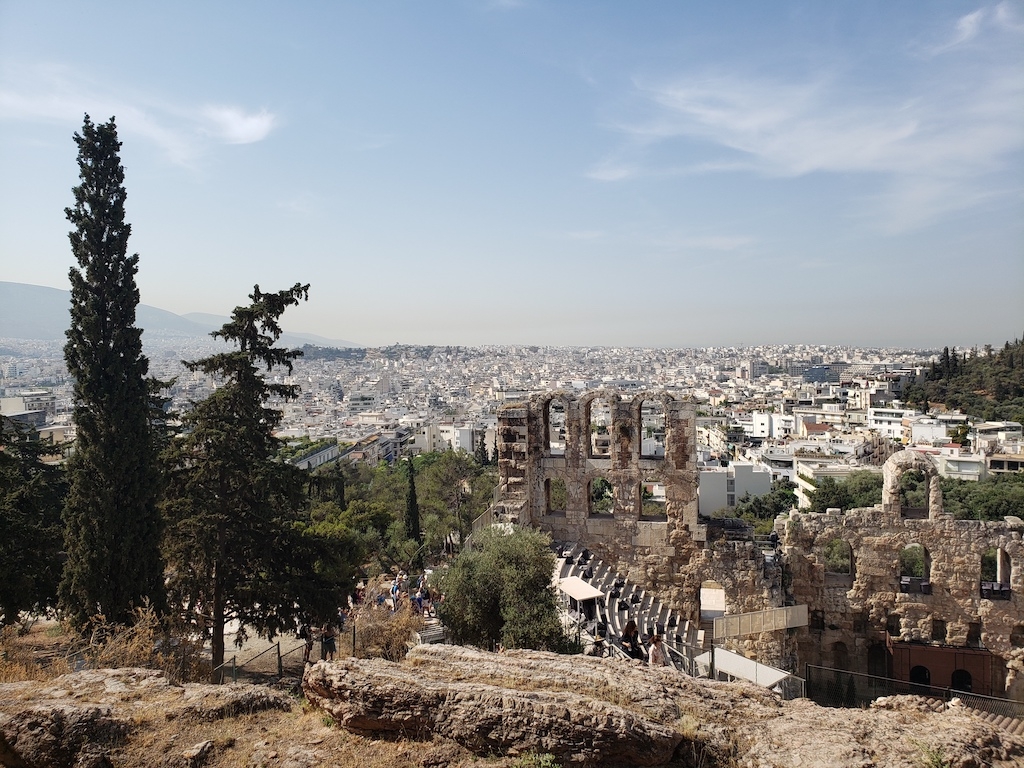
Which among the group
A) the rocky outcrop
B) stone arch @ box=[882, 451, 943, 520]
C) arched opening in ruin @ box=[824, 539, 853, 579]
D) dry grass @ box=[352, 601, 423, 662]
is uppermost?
stone arch @ box=[882, 451, 943, 520]

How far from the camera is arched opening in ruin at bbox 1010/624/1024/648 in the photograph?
15.9 metres

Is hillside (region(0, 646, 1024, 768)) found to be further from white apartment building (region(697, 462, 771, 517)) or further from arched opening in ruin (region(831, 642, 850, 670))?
white apartment building (region(697, 462, 771, 517))

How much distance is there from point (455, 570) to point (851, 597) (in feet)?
33.9

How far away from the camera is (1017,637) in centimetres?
1593

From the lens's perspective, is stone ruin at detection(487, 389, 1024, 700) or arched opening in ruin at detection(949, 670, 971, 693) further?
arched opening in ruin at detection(949, 670, 971, 693)

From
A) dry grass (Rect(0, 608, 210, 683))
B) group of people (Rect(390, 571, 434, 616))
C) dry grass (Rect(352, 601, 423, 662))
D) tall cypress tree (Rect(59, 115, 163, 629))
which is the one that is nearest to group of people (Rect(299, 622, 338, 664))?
group of people (Rect(390, 571, 434, 616))

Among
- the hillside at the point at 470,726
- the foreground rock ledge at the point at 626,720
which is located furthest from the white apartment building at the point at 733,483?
the hillside at the point at 470,726

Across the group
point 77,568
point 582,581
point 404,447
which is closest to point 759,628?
point 582,581

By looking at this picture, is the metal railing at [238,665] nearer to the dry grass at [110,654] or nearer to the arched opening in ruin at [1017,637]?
the dry grass at [110,654]

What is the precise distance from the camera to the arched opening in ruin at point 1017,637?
52.2 feet

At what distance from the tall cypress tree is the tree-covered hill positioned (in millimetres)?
85804

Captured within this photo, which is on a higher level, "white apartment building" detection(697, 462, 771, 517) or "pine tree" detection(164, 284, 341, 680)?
"pine tree" detection(164, 284, 341, 680)

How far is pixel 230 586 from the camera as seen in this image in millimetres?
14148

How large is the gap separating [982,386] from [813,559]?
92.3 metres
